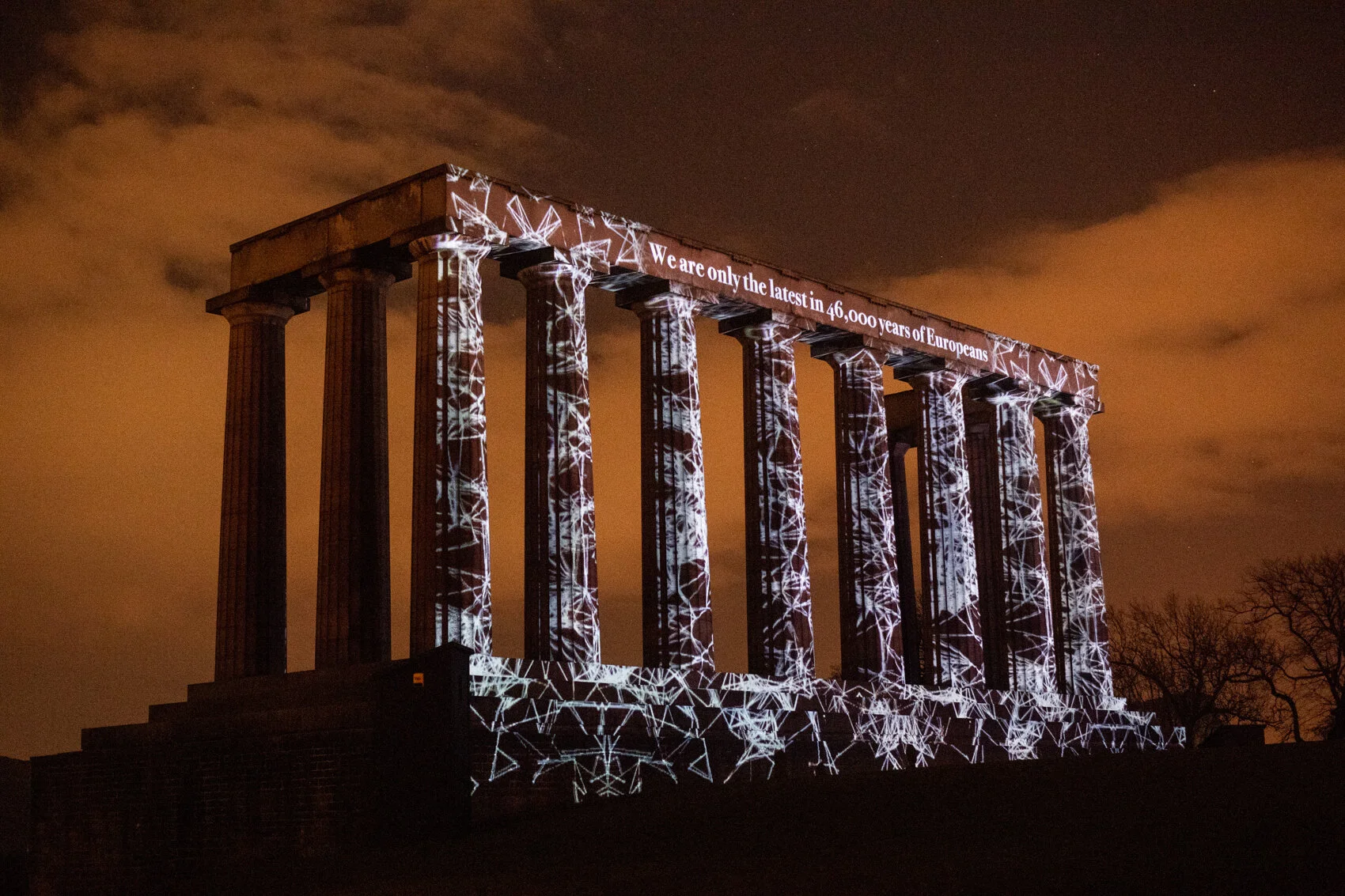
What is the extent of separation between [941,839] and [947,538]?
2876 cm

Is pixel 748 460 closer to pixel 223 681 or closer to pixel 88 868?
pixel 223 681

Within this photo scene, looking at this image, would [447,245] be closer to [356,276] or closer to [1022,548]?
[356,276]

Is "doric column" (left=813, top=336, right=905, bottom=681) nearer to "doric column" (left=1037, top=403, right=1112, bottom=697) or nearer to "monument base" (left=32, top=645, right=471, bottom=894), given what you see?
"doric column" (left=1037, top=403, right=1112, bottom=697)

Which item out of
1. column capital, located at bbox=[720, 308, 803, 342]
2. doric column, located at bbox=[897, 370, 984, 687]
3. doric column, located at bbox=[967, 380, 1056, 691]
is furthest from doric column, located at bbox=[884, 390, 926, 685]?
column capital, located at bbox=[720, 308, 803, 342]

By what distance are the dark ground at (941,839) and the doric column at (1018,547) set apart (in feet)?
78.7

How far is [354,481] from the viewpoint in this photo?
41.9 m

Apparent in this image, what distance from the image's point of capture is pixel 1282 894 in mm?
20141

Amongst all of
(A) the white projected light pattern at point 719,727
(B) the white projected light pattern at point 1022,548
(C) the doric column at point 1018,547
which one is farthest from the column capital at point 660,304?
(B) the white projected light pattern at point 1022,548

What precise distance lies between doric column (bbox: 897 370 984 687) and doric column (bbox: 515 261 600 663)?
47.0ft

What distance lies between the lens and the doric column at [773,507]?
47312 millimetres

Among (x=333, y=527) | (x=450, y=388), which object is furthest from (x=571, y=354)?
(x=333, y=527)

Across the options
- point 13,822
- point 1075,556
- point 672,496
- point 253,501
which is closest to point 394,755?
point 253,501

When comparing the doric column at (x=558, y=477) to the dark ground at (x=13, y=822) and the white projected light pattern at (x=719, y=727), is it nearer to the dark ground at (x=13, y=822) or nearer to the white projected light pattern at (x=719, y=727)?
the white projected light pattern at (x=719, y=727)

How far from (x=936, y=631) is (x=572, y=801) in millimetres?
19255
